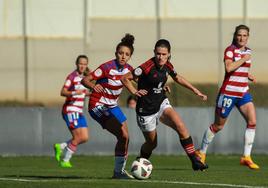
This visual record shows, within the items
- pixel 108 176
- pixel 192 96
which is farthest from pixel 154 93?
pixel 192 96

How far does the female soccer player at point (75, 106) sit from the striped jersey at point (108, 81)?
4.94 metres

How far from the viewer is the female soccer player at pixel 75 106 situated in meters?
23.3

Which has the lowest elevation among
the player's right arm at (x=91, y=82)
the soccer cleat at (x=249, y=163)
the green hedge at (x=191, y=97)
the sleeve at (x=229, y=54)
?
the green hedge at (x=191, y=97)

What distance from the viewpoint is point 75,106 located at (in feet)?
78.0

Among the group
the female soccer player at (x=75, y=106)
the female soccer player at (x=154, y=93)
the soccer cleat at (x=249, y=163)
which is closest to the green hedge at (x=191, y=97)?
the female soccer player at (x=75, y=106)

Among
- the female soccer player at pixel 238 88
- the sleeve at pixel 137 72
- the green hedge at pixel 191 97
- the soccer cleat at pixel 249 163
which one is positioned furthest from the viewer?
the green hedge at pixel 191 97

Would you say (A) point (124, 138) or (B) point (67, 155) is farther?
(B) point (67, 155)

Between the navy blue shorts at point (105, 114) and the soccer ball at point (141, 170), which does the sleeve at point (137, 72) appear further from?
the soccer ball at point (141, 170)

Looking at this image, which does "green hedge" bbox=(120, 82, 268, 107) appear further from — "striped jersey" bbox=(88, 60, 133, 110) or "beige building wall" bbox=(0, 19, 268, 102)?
"striped jersey" bbox=(88, 60, 133, 110)

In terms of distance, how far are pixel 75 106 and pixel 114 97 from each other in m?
5.68

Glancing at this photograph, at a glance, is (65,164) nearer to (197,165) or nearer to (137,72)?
(197,165)

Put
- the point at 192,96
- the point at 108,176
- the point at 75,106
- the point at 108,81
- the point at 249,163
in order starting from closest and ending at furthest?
the point at 108,176 → the point at 108,81 → the point at 249,163 → the point at 75,106 → the point at 192,96

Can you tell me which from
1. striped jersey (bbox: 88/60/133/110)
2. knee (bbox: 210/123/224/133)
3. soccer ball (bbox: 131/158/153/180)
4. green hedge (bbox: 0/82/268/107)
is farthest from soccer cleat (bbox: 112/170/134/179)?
green hedge (bbox: 0/82/268/107)

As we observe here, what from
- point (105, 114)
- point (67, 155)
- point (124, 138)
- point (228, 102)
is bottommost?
point (67, 155)
